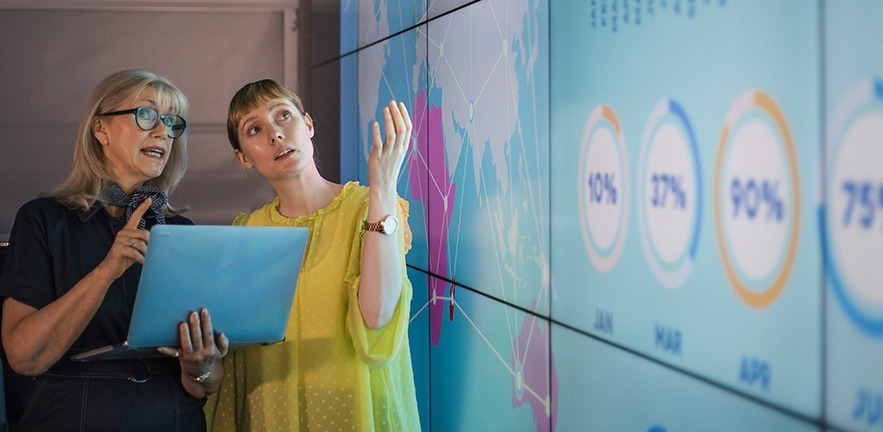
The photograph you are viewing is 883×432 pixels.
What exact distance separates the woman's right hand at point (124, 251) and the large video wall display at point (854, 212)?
137 cm

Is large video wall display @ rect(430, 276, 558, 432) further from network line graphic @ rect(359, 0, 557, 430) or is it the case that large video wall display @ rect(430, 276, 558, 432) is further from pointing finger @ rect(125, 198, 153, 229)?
pointing finger @ rect(125, 198, 153, 229)

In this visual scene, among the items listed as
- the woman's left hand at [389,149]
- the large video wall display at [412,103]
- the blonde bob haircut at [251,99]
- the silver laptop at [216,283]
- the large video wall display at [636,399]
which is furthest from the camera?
the large video wall display at [412,103]

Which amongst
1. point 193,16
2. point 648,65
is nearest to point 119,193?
point 648,65

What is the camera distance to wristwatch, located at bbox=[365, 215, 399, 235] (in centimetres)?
226

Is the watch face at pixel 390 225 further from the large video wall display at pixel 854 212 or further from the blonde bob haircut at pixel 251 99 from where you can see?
the large video wall display at pixel 854 212

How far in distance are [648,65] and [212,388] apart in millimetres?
1268

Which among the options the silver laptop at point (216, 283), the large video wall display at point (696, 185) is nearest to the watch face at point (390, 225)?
the silver laptop at point (216, 283)

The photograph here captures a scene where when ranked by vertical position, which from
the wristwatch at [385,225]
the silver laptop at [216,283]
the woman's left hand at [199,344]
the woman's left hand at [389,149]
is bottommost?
the woman's left hand at [199,344]

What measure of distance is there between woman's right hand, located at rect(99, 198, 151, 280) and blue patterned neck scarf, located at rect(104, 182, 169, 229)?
0.21 meters

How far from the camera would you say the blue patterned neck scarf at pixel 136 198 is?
232cm

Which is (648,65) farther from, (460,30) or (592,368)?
(460,30)

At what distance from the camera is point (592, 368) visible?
229 centimetres

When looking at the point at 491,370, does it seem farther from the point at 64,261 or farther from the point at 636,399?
the point at 64,261

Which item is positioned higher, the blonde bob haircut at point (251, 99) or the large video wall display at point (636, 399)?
the blonde bob haircut at point (251, 99)
